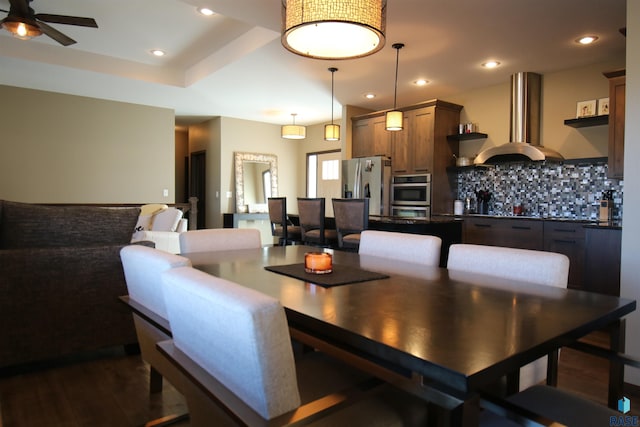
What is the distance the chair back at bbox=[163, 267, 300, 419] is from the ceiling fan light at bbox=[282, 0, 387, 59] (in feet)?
3.95

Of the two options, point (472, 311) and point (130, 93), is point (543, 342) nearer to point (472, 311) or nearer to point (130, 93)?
point (472, 311)

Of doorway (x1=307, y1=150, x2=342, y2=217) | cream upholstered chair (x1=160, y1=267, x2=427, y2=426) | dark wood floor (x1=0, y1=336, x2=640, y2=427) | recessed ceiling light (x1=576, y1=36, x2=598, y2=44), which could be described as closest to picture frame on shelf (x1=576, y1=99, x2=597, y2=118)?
recessed ceiling light (x1=576, y1=36, x2=598, y2=44)

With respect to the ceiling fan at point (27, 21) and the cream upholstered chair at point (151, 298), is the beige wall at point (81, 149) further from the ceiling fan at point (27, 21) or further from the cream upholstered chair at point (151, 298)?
the cream upholstered chair at point (151, 298)

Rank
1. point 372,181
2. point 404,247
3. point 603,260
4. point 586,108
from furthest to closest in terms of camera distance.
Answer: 1. point 372,181
2. point 586,108
3. point 603,260
4. point 404,247

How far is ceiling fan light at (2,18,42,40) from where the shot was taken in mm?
3387

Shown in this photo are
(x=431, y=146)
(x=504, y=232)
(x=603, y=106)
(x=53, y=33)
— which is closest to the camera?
(x=53, y=33)

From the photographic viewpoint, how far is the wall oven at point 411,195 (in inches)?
221

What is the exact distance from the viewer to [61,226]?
8.16 feet

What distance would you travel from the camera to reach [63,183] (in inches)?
247

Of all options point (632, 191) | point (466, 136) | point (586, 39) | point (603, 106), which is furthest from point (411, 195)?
point (632, 191)

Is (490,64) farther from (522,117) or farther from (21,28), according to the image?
(21,28)

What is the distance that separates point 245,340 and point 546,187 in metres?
5.14

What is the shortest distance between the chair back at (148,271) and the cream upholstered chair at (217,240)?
72cm

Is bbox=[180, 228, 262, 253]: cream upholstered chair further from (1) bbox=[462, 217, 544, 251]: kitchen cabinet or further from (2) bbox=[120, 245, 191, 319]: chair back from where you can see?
(1) bbox=[462, 217, 544, 251]: kitchen cabinet
